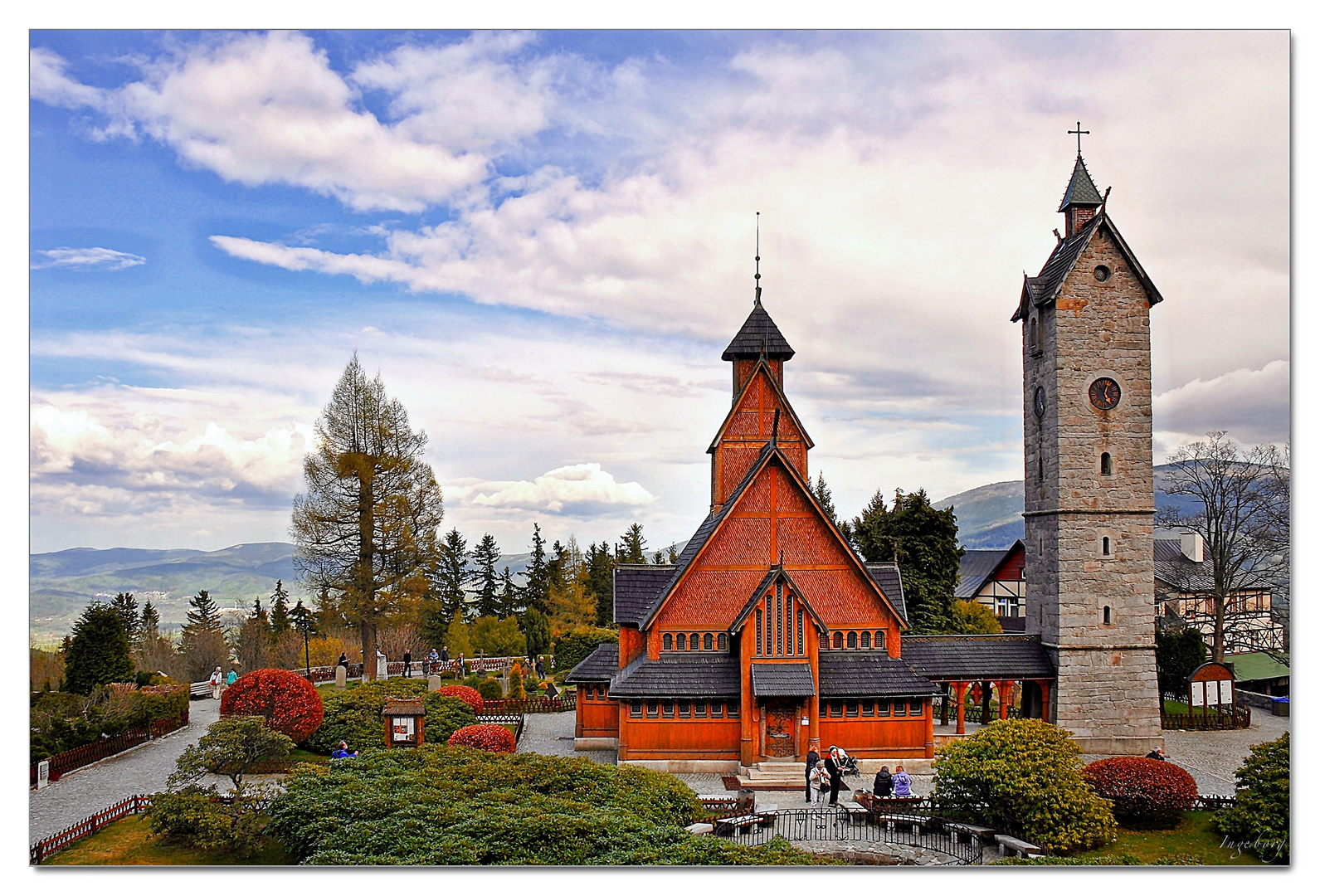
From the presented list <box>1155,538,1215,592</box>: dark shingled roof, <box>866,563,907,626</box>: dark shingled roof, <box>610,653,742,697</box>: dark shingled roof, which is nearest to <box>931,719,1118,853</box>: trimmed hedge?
<box>610,653,742,697</box>: dark shingled roof

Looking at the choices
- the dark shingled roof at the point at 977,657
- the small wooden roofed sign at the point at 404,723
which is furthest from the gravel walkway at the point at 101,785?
the dark shingled roof at the point at 977,657

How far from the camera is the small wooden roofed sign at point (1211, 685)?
79.0 feet

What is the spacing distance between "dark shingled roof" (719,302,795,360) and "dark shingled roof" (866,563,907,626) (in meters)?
6.32

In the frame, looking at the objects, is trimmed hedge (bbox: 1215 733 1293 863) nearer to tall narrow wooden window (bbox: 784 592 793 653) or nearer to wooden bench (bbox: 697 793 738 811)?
wooden bench (bbox: 697 793 738 811)

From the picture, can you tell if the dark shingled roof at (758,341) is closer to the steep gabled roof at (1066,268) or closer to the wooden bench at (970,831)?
the steep gabled roof at (1066,268)

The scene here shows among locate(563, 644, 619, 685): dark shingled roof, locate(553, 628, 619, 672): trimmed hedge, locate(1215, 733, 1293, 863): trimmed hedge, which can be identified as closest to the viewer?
locate(1215, 733, 1293, 863): trimmed hedge

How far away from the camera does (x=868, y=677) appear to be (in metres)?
20.0

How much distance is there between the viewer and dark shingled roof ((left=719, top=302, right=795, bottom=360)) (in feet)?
76.7

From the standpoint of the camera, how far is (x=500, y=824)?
504 inches

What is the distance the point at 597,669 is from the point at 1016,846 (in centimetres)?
1164

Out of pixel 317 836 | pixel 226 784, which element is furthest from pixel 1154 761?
pixel 226 784

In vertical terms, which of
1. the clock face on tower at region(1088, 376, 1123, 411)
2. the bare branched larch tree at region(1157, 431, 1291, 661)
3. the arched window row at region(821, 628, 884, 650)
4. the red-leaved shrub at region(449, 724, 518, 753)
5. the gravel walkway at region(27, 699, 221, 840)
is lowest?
the gravel walkway at region(27, 699, 221, 840)

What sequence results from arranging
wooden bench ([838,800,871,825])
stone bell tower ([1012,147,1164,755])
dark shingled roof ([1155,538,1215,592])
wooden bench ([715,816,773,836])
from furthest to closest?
dark shingled roof ([1155,538,1215,592]), stone bell tower ([1012,147,1164,755]), wooden bench ([838,800,871,825]), wooden bench ([715,816,773,836])

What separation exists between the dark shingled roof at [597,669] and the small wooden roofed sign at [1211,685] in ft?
54.1
